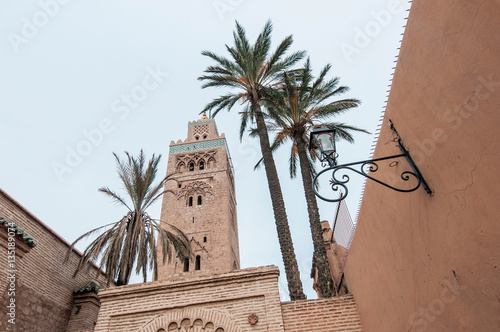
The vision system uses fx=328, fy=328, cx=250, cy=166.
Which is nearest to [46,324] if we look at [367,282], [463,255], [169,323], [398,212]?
[169,323]

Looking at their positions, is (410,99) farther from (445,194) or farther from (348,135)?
(348,135)

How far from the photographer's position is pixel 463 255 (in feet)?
8.21

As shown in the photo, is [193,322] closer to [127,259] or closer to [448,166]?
[127,259]

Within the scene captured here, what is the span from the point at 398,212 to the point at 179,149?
78.4 ft

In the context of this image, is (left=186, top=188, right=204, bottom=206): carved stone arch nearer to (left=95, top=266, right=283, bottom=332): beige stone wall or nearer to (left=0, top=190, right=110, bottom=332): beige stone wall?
(left=0, top=190, right=110, bottom=332): beige stone wall

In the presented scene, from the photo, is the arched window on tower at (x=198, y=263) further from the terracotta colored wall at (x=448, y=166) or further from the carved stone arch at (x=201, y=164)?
the terracotta colored wall at (x=448, y=166)

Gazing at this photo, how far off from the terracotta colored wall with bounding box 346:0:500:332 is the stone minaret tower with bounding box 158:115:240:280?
1611cm

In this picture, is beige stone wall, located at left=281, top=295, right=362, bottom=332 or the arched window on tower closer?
beige stone wall, located at left=281, top=295, right=362, bottom=332

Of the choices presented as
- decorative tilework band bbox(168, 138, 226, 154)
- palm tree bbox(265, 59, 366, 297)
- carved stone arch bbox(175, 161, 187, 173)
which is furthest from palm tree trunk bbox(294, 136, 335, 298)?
decorative tilework band bbox(168, 138, 226, 154)

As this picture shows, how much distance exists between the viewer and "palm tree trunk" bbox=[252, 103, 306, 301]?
8281 mm

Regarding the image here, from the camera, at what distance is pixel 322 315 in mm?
6039

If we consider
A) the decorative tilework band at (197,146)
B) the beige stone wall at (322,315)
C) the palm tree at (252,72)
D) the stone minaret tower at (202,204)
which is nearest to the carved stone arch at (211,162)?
the stone minaret tower at (202,204)

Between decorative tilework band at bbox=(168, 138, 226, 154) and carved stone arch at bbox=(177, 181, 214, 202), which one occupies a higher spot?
decorative tilework band at bbox=(168, 138, 226, 154)

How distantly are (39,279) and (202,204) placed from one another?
43.1ft
